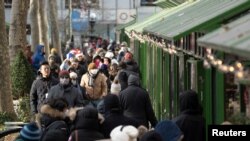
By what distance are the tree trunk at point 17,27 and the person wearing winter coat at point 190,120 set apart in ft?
54.6

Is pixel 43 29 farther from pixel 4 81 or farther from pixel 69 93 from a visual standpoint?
pixel 69 93

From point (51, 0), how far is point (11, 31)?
20086 mm

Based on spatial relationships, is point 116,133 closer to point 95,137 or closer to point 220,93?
point 95,137

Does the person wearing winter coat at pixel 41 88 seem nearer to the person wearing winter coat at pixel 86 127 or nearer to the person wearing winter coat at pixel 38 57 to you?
the person wearing winter coat at pixel 86 127

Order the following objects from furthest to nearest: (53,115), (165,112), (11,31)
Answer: (11,31) < (165,112) < (53,115)

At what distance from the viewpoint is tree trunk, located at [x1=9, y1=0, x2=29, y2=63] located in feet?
89.4

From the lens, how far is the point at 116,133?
8.75 metres

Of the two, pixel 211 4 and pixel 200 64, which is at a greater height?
pixel 211 4

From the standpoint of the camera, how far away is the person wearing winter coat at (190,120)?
1094 centimetres

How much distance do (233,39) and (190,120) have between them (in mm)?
3277

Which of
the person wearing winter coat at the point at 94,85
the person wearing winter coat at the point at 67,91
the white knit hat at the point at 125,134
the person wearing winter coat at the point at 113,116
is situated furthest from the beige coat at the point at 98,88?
the white knit hat at the point at 125,134

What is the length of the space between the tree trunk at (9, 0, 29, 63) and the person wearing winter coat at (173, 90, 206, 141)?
16636 mm

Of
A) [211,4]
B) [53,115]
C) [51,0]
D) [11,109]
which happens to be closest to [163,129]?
[53,115]

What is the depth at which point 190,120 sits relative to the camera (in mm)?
10969
